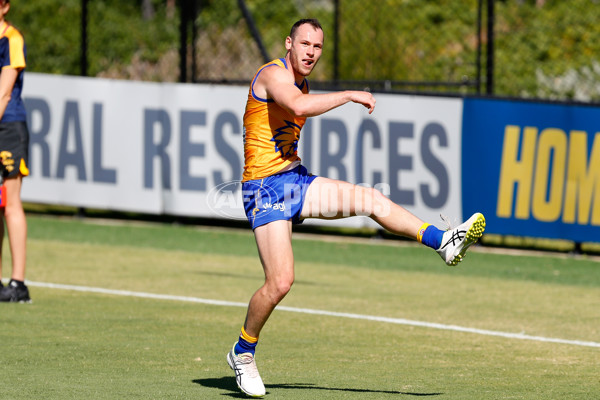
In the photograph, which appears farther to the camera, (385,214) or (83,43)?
(83,43)

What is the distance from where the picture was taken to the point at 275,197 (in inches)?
264

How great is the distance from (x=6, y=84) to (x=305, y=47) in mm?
3375

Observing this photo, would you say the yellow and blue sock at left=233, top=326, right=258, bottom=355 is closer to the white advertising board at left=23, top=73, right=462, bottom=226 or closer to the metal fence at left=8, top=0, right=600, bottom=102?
the white advertising board at left=23, top=73, right=462, bottom=226

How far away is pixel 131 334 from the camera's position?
8.49 metres

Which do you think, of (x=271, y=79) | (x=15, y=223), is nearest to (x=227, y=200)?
(x=15, y=223)

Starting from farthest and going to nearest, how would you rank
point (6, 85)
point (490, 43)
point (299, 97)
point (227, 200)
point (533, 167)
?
point (490, 43) → point (533, 167) → point (227, 200) → point (6, 85) → point (299, 97)

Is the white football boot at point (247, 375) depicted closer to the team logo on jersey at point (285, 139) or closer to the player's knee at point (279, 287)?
the player's knee at point (279, 287)

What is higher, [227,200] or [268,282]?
[268,282]

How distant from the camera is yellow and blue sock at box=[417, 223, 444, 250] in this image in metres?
6.71

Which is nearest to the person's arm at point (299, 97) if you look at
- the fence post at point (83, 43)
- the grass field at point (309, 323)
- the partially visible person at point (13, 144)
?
the grass field at point (309, 323)

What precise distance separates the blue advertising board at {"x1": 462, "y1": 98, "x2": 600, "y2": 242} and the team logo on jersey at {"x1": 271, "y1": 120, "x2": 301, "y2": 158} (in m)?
6.50

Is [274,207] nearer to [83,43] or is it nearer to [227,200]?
[227,200]

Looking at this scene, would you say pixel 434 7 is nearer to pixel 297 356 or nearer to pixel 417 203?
pixel 417 203

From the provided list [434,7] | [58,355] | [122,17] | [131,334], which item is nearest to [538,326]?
[131,334]
